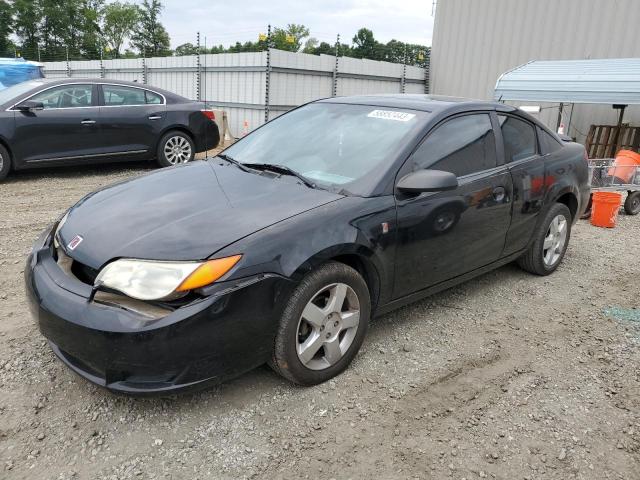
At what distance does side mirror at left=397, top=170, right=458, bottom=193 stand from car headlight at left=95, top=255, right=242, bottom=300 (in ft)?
3.75

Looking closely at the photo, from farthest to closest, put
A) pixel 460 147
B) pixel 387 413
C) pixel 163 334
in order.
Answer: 1. pixel 460 147
2. pixel 387 413
3. pixel 163 334

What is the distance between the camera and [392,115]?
338 centimetres

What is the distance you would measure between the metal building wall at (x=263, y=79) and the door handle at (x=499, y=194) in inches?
405

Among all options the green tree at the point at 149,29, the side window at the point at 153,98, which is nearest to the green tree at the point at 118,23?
the green tree at the point at 149,29

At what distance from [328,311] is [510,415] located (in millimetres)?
1067

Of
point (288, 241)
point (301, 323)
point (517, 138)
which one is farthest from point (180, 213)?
point (517, 138)

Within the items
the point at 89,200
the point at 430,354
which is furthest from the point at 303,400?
the point at 89,200

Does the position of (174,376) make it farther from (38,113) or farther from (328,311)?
(38,113)

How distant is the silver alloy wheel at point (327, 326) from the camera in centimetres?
264

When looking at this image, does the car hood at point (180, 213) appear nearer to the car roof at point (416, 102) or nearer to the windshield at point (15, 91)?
the car roof at point (416, 102)

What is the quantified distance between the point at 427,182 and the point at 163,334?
1618 mm

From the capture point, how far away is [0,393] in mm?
2615

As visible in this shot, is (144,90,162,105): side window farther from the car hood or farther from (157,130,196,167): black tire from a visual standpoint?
the car hood

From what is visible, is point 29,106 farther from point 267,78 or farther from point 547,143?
point 267,78
